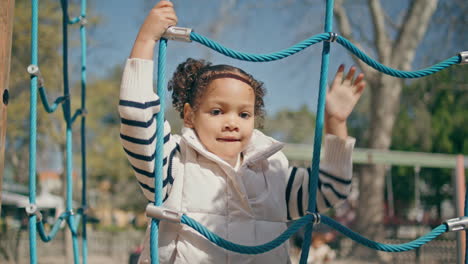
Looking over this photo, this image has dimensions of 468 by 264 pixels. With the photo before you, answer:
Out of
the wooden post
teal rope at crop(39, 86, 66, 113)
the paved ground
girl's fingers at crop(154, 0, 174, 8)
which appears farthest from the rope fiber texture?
the paved ground

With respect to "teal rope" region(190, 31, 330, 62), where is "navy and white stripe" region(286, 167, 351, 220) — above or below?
below

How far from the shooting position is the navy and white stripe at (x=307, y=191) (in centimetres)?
132

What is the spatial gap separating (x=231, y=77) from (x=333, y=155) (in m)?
0.35

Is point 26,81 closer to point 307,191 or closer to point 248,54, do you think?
point 307,191

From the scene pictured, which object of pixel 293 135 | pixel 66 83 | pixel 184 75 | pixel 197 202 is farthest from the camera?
pixel 293 135

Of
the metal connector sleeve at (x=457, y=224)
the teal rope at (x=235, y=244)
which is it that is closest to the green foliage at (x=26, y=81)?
the teal rope at (x=235, y=244)

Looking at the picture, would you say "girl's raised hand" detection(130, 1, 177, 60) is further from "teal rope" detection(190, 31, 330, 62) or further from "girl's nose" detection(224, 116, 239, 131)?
"girl's nose" detection(224, 116, 239, 131)

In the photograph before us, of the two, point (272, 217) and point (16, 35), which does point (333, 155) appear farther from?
point (16, 35)

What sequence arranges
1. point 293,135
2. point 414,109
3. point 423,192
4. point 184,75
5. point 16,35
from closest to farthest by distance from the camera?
point 184,75, point 16,35, point 414,109, point 423,192, point 293,135

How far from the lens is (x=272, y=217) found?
4.25ft

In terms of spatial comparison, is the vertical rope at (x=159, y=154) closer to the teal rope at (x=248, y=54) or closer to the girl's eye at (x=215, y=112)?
the teal rope at (x=248, y=54)

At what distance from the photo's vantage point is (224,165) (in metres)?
1.26

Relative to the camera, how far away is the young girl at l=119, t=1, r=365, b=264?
1157mm

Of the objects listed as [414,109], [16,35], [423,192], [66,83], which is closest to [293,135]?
[423,192]
